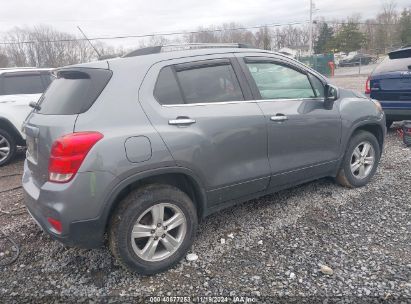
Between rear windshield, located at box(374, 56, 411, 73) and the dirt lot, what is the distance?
3.04 m

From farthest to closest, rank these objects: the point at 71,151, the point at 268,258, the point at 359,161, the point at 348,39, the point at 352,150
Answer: the point at 348,39
the point at 359,161
the point at 352,150
the point at 268,258
the point at 71,151

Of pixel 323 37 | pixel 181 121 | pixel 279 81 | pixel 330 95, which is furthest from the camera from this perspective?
pixel 323 37

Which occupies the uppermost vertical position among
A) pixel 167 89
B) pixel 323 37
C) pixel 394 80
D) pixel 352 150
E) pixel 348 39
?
pixel 323 37

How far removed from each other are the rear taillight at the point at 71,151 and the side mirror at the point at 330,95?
249cm

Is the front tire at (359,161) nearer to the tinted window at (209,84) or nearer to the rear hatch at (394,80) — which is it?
the tinted window at (209,84)

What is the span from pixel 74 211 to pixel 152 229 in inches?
25.1

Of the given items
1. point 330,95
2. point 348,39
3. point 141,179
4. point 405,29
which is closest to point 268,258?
point 141,179

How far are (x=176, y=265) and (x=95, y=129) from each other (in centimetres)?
135

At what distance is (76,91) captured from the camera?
8.31 ft

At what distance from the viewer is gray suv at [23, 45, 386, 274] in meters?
2.33

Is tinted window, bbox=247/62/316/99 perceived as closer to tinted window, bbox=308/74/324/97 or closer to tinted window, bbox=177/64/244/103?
tinted window, bbox=308/74/324/97

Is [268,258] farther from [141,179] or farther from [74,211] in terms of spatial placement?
[74,211]

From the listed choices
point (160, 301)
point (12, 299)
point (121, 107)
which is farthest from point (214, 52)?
point (12, 299)

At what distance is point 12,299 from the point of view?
2.47 metres
